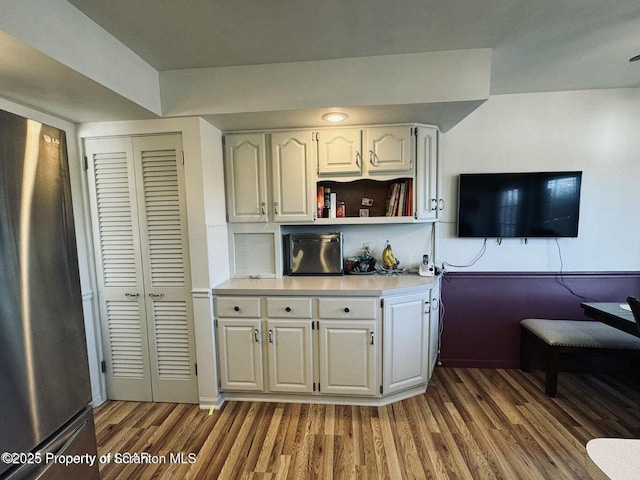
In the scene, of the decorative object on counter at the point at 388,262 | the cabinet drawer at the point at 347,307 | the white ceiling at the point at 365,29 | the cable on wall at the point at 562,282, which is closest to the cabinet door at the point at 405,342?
the cabinet drawer at the point at 347,307

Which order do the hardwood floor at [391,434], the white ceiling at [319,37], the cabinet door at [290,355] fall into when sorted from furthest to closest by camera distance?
the cabinet door at [290,355]
the hardwood floor at [391,434]
the white ceiling at [319,37]

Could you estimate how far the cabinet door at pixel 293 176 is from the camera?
7.66ft

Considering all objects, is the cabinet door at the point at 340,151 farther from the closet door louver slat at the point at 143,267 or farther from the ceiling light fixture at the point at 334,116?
the closet door louver slat at the point at 143,267

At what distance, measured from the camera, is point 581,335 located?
2.25 m

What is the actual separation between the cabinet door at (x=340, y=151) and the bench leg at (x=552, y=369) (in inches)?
80.2

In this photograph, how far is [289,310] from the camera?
2.16 meters

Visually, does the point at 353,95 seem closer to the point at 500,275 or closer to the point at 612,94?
the point at 500,275

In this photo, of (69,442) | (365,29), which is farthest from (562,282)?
(69,442)

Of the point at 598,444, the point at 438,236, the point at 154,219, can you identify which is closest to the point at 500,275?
the point at 438,236

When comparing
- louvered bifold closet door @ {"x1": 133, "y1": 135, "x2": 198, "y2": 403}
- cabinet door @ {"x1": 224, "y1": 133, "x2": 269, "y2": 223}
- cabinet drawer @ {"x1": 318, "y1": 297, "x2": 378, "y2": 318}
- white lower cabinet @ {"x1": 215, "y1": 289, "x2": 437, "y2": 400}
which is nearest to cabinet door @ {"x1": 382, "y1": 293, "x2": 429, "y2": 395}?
white lower cabinet @ {"x1": 215, "y1": 289, "x2": 437, "y2": 400}

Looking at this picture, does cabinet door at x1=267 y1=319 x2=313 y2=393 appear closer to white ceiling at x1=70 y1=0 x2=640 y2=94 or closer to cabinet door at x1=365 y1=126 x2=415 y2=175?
Result: cabinet door at x1=365 y1=126 x2=415 y2=175

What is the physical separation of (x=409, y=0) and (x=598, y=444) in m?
1.79

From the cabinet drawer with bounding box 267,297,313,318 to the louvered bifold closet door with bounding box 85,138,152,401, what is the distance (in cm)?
100

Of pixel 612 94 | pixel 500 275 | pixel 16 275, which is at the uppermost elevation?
pixel 612 94
